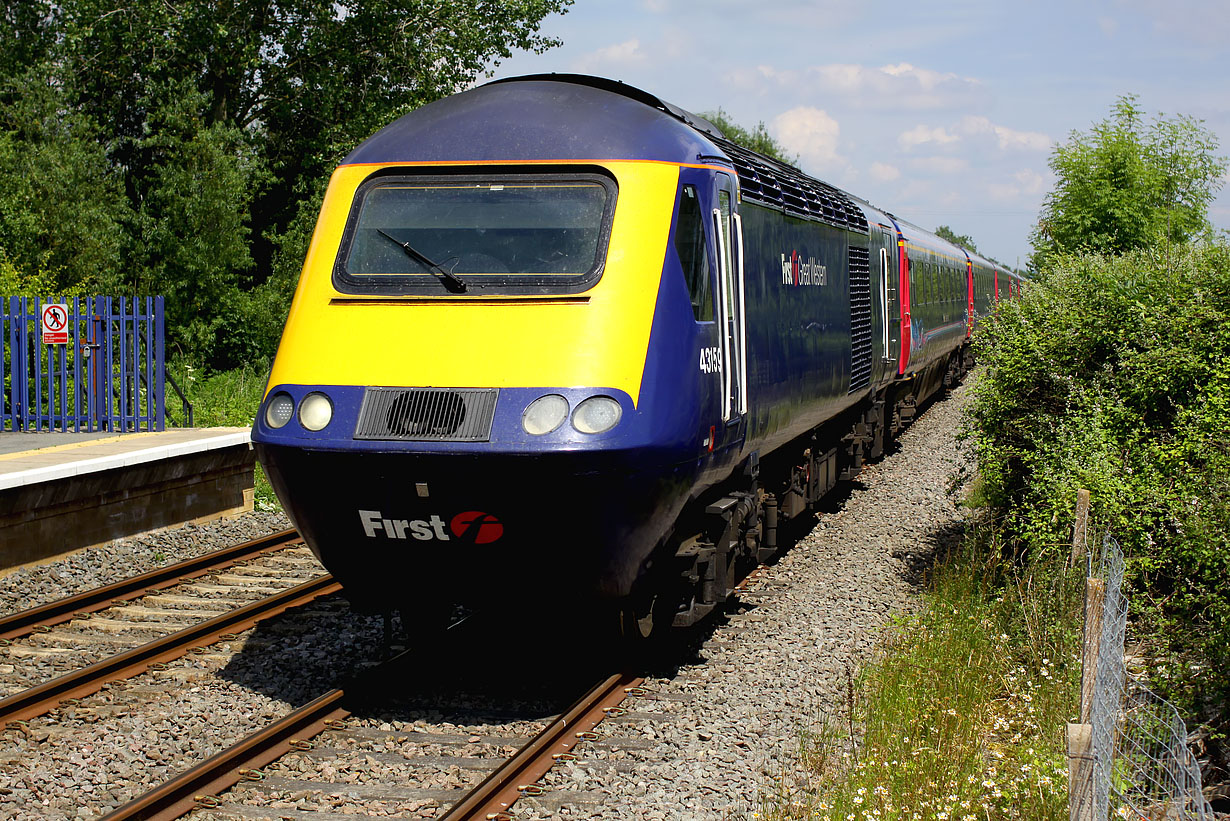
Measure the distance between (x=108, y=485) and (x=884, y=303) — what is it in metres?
9.42

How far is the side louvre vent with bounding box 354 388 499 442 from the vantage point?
5898 millimetres

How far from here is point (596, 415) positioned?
5.91 m

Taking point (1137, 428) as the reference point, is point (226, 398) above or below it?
below

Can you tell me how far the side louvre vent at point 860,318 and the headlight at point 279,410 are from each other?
7149 mm

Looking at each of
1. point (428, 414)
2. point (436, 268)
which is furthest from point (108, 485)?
point (428, 414)

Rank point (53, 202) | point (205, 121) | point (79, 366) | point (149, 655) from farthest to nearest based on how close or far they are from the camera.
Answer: point (205, 121) < point (53, 202) < point (79, 366) < point (149, 655)

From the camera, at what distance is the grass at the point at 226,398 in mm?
14458

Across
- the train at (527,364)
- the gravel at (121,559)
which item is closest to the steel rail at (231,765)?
the train at (527,364)

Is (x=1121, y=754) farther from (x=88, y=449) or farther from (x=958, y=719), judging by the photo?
(x=88, y=449)

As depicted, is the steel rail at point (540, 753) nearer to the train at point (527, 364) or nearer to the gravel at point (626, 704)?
the gravel at point (626, 704)

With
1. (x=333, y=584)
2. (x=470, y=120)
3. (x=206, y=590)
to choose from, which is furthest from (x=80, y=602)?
(x=470, y=120)

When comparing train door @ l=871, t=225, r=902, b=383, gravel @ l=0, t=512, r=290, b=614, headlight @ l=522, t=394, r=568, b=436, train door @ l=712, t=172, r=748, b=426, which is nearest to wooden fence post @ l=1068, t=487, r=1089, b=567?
train door @ l=712, t=172, r=748, b=426

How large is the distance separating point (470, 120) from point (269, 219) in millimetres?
23708

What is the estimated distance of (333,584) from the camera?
9.66m
